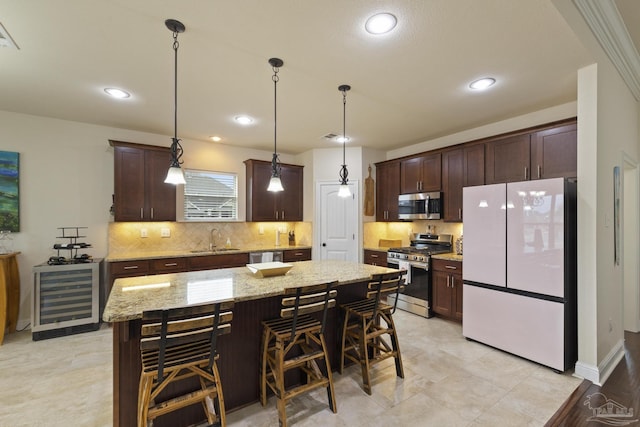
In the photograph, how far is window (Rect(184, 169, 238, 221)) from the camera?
484 centimetres

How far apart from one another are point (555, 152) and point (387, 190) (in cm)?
250

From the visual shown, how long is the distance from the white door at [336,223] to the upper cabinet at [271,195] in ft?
1.46

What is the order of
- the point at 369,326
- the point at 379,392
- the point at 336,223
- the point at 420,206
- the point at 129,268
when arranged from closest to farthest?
the point at 379,392
the point at 369,326
the point at 129,268
the point at 420,206
the point at 336,223

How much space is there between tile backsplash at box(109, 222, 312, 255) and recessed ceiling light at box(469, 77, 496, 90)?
349cm

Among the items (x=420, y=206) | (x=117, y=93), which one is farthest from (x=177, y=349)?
(x=420, y=206)

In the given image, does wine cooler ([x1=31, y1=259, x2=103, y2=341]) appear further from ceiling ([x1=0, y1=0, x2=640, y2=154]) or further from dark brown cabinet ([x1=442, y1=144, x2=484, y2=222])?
dark brown cabinet ([x1=442, y1=144, x2=484, y2=222])

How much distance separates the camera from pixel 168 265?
4039 mm

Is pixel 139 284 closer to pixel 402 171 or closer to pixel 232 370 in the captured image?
pixel 232 370

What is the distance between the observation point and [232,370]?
216 cm

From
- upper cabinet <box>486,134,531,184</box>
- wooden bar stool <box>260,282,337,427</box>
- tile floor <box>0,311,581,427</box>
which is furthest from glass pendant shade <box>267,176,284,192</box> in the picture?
upper cabinet <box>486,134,531,184</box>

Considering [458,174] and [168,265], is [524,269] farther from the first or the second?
[168,265]

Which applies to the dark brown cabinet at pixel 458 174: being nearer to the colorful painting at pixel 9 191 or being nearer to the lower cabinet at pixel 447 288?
the lower cabinet at pixel 447 288

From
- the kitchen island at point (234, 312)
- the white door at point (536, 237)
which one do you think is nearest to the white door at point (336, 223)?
the kitchen island at point (234, 312)

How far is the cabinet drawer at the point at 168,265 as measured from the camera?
395cm
